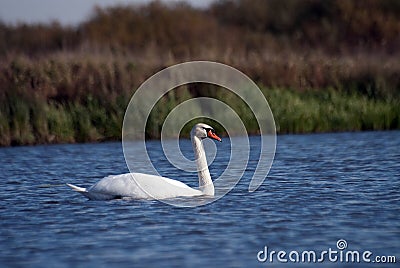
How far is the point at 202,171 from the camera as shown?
12.1 metres

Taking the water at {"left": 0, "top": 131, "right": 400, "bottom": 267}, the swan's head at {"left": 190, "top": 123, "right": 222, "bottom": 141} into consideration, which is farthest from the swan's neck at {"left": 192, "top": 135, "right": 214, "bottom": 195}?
the water at {"left": 0, "top": 131, "right": 400, "bottom": 267}

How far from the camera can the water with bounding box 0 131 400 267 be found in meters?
8.88

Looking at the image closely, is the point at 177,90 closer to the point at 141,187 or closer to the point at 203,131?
the point at 203,131

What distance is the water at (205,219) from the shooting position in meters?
8.88

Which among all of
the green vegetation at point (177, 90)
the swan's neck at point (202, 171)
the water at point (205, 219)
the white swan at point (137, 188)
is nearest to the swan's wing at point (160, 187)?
the white swan at point (137, 188)

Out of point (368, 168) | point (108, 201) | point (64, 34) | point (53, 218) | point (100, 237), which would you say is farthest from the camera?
point (64, 34)

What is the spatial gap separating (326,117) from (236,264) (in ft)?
43.3

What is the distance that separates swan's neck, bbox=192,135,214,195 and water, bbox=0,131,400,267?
0.26m

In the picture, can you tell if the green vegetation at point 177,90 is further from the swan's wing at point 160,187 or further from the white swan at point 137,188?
the swan's wing at point 160,187

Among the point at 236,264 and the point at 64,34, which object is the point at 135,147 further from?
the point at 64,34

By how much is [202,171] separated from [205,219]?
1489 mm

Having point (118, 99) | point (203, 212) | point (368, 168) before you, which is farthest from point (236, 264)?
point (118, 99)

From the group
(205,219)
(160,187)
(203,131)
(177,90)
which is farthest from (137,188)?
(177,90)

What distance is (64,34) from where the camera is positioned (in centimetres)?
3562
